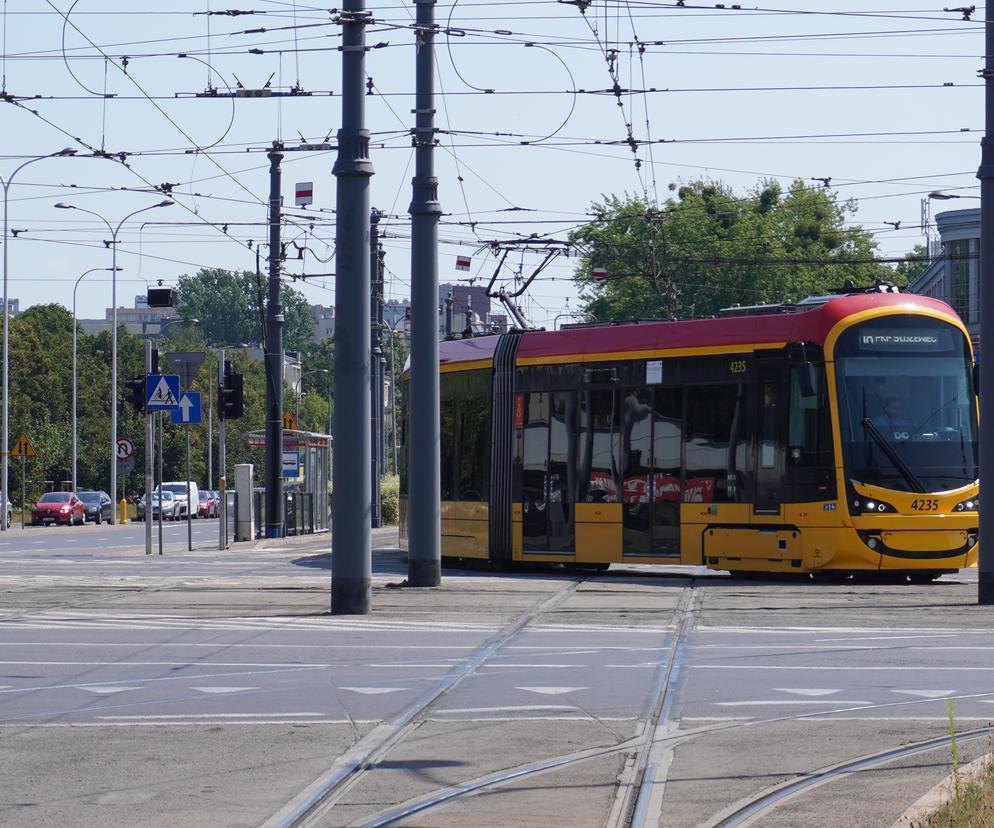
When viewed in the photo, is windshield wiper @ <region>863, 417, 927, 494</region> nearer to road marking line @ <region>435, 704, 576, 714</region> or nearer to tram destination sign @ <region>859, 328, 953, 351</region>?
tram destination sign @ <region>859, 328, 953, 351</region>

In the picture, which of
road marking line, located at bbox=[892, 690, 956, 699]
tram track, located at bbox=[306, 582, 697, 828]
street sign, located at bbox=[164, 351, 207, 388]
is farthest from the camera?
street sign, located at bbox=[164, 351, 207, 388]

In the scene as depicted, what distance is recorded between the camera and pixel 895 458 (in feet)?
68.4

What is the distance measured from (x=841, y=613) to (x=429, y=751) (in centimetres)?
903

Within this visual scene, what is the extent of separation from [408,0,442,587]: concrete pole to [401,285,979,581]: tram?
404 mm

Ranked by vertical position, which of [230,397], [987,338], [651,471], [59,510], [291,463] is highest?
[230,397]

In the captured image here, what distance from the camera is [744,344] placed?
2183 centimetres

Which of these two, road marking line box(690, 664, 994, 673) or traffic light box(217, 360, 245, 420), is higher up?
traffic light box(217, 360, 245, 420)

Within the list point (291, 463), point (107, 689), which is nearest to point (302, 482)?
point (291, 463)

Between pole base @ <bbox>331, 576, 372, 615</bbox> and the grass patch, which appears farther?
pole base @ <bbox>331, 576, 372, 615</bbox>

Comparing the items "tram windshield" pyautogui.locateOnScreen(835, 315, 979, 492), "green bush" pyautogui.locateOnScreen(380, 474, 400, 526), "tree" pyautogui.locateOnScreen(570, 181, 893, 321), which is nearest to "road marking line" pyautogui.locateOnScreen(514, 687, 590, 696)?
"tram windshield" pyautogui.locateOnScreen(835, 315, 979, 492)

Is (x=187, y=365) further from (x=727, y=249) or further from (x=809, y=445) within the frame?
(x=727, y=249)

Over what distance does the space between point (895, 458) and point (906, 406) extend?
0.69 m

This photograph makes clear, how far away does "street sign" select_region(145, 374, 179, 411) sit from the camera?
32.6m

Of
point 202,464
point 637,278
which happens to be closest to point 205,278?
point 202,464
